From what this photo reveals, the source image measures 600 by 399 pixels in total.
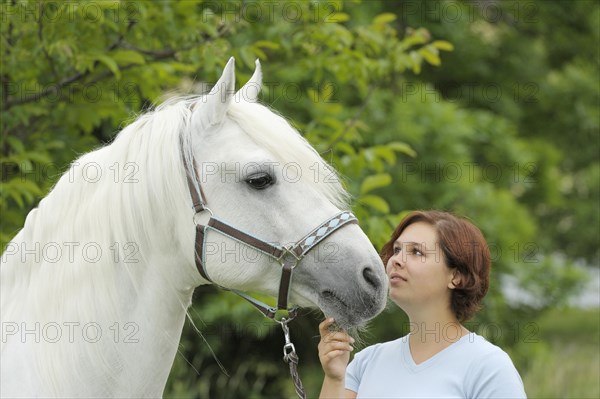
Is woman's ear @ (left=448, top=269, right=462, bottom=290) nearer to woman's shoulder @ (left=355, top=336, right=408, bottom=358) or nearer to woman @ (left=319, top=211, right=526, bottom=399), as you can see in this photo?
woman @ (left=319, top=211, right=526, bottom=399)

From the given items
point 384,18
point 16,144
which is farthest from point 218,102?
point 384,18

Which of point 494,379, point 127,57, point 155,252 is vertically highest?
point 127,57

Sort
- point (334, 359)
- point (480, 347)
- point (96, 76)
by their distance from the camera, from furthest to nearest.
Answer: point (96, 76)
point (334, 359)
point (480, 347)

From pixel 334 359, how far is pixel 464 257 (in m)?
0.53

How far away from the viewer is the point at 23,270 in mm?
2445

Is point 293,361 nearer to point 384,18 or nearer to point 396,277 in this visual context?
point 396,277

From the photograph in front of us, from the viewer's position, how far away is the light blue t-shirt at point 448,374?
2127 millimetres

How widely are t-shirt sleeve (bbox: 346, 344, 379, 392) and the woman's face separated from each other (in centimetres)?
23

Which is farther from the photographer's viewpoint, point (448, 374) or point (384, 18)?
point (384, 18)

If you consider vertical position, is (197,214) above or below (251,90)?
below

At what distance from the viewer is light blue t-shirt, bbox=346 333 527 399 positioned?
6.98ft

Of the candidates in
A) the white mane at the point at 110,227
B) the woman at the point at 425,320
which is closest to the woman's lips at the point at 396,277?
the woman at the point at 425,320

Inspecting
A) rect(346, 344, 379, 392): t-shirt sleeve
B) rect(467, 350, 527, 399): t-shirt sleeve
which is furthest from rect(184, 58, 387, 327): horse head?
rect(467, 350, 527, 399): t-shirt sleeve

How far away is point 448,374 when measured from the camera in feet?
7.27
